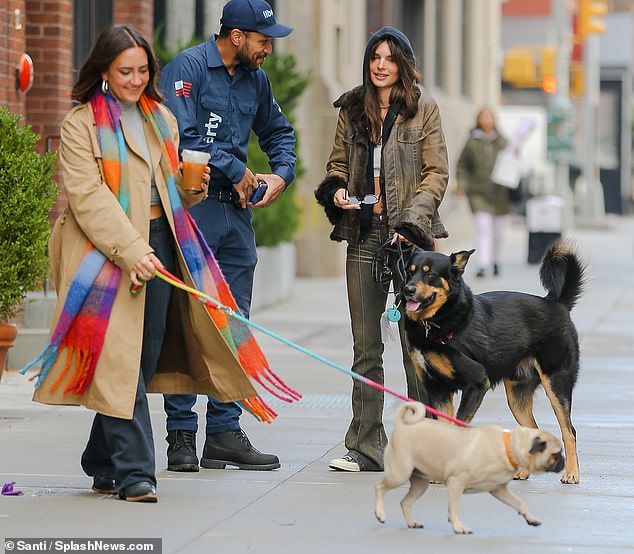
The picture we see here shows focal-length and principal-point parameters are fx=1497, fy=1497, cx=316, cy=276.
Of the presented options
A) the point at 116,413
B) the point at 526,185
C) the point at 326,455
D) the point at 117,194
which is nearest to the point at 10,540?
the point at 116,413

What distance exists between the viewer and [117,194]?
6359mm

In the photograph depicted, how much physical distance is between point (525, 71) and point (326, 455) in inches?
1191

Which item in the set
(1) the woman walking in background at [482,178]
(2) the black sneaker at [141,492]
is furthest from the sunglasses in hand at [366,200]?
(1) the woman walking in background at [482,178]

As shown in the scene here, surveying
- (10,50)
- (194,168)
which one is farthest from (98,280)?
(10,50)

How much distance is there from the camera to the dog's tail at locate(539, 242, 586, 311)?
7.31 meters

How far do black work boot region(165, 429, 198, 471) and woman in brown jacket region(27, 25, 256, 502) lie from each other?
0.83m

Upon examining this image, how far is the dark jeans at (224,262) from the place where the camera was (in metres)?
7.28

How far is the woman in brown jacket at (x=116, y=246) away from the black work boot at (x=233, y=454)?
102 cm

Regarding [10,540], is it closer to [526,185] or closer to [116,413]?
[116,413]

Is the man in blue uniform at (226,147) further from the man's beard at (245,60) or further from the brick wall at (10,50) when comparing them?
the brick wall at (10,50)

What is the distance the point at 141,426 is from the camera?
20.9ft

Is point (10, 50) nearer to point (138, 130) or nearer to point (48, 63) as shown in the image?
point (48, 63)

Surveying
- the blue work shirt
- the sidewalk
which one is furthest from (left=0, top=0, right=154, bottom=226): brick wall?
the blue work shirt

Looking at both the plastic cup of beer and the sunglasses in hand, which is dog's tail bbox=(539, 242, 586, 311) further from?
the plastic cup of beer
